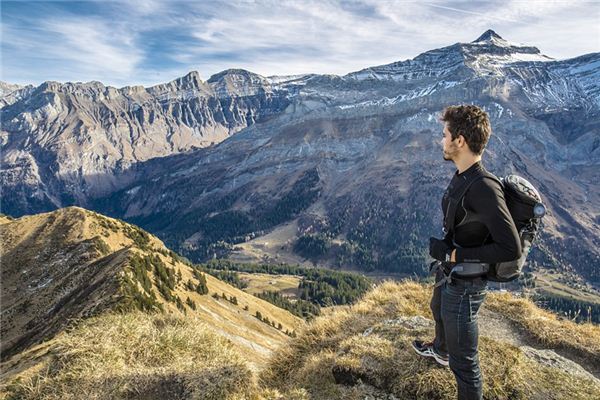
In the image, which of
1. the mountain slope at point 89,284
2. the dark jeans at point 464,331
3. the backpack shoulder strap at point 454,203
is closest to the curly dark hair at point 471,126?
the backpack shoulder strap at point 454,203

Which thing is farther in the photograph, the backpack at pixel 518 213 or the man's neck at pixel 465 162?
the man's neck at pixel 465 162

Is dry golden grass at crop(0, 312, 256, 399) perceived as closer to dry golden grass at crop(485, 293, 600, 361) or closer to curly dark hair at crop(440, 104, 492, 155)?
curly dark hair at crop(440, 104, 492, 155)

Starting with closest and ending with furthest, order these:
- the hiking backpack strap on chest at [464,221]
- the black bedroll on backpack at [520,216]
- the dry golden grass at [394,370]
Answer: the black bedroll on backpack at [520,216] < the hiking backpack strap on chest at [464,221] < the dry golden grass at [394,370]

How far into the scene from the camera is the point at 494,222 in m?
6.90

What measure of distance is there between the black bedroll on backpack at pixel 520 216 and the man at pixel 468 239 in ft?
0.92

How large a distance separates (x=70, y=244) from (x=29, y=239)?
1059 cm

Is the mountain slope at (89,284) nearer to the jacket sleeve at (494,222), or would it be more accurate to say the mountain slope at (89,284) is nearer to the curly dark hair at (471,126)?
the jacket sleeve at (494,222)

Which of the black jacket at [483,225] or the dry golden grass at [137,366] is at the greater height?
the black jacket at [483,225]

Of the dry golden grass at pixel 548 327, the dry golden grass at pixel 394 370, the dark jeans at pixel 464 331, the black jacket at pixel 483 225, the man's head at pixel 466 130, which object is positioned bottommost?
the dry golden grass at pixel 548 327

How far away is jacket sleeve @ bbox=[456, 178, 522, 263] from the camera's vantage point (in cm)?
683

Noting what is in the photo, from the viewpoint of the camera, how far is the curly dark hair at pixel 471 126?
24.3 ft

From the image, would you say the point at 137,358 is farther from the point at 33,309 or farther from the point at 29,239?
the point at 29,239

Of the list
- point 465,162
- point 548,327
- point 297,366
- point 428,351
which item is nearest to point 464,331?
point 428,351

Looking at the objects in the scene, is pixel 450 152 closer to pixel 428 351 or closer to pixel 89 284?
pixel 428 351
